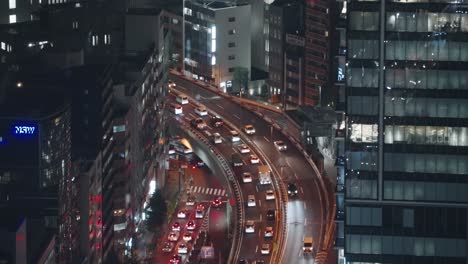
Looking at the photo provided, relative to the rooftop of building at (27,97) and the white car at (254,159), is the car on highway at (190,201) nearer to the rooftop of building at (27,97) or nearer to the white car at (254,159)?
the white car at (254,159)

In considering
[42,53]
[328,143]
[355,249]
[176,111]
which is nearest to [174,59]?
[176,111]

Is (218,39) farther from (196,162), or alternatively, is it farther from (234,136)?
(196,162)

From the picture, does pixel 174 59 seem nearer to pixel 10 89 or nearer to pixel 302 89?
pixel 302 89

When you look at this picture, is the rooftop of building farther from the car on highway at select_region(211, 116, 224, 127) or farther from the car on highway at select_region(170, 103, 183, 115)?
A: the car on highway at select_region(170, 103, 183, 115)

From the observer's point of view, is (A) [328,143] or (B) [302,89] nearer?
(A) [328,143]

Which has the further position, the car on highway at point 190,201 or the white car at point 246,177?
the white car at point 246,177

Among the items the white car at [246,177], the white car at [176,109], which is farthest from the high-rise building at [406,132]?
the white car at [176,109]

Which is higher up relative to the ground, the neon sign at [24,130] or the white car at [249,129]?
the neon sign at [24,130]
